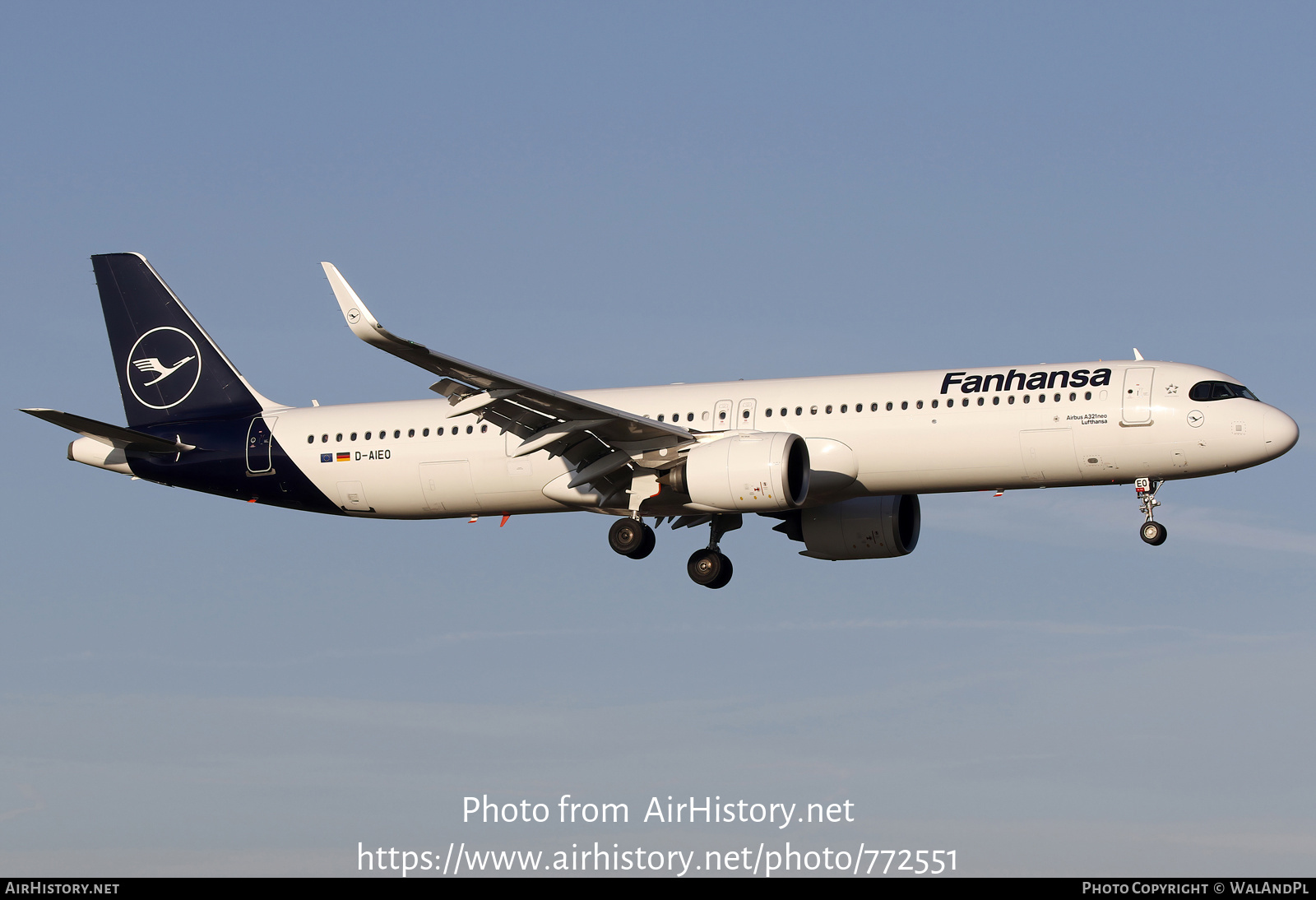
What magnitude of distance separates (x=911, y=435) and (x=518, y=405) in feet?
30.9

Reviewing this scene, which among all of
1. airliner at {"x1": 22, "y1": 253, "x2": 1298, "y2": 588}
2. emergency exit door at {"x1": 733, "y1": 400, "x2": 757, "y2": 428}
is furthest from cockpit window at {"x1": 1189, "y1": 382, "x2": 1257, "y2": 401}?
emergency exit door at {"x1": 733, "y1": 400, "x2": 757, "y2": 428}

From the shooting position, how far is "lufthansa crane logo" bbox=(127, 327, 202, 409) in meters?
49.7

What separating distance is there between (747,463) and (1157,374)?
9.92 metres

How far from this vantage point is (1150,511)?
136 feet

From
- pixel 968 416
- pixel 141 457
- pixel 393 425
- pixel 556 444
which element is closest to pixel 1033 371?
pixel 968 416

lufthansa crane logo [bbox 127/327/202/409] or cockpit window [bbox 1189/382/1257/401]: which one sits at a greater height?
lufthansa crane logo [bbox 127/327/202/409]

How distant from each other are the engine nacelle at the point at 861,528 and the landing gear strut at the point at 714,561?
209 centimetres

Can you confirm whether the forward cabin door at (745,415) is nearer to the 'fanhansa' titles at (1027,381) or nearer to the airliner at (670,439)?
the airliner at (670,439)

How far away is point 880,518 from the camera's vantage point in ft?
155

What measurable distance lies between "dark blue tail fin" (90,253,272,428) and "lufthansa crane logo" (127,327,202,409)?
0.08 ft

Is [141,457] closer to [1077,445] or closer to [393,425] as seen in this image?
[393,425]

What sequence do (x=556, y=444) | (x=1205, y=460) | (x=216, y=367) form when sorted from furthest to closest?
(x=216, y=367) < (x=556, y=444) < (x=1205, y=460)

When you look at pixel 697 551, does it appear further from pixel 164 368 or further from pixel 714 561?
pixel 164 368

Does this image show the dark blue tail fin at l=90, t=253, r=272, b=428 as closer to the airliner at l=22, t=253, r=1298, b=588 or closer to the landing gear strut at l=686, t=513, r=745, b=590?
the airliner at l=22, t=253, r=1298, b=588
